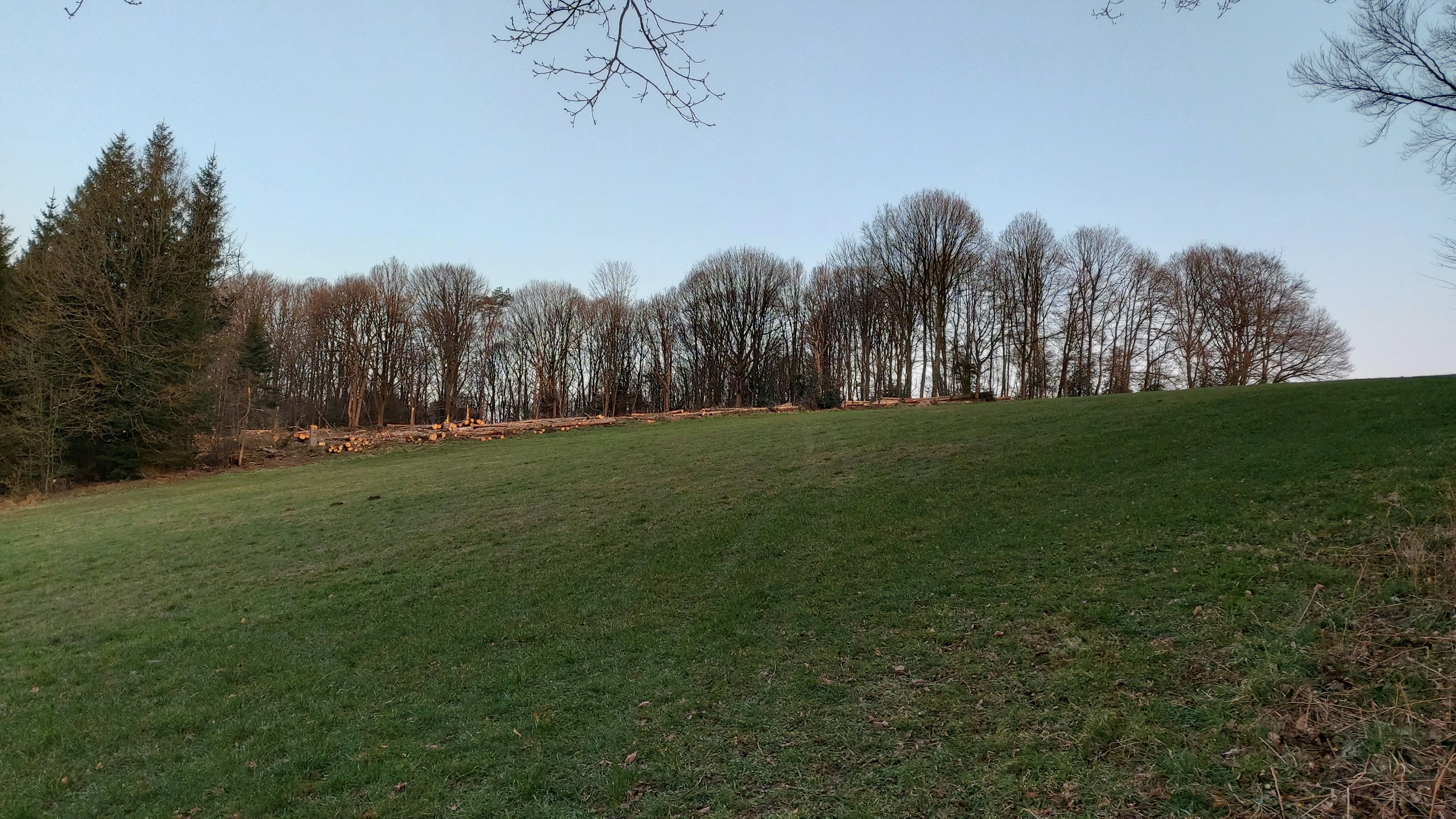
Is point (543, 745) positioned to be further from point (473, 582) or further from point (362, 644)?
point (473, 582)

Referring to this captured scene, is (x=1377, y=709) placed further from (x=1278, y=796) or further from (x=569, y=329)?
(x=569, y=329)

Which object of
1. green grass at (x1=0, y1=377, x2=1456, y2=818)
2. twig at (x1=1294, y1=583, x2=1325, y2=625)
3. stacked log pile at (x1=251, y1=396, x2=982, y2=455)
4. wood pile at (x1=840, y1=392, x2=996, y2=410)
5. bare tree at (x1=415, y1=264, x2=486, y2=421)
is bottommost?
green grass at (x1=0, y1=377, x2=1456, y2=818)

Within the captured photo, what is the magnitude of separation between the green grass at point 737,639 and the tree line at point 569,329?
1238 cm

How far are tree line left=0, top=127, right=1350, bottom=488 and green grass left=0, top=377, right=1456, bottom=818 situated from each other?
487 inches

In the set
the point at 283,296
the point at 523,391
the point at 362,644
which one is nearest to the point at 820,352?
the point at 523,391

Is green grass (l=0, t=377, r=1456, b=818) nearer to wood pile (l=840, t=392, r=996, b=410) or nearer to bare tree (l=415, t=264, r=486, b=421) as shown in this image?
wood pile (l=840, t=392, r=996, b=410)

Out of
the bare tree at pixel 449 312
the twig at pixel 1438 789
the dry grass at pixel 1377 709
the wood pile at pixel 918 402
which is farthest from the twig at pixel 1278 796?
the bare tree at pixel 449 312

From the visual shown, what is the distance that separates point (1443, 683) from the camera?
10.7ft

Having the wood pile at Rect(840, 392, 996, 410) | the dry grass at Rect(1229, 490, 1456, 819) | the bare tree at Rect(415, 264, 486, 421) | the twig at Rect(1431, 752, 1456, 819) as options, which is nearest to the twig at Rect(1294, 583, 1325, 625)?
the dry grass at Rect(1229, 490, 1456, 819)

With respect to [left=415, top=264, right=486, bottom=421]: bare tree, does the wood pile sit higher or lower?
lower

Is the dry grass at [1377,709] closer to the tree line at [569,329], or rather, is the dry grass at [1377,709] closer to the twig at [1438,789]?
the twig at [1438,789]

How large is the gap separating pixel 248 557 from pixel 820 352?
3952 cm

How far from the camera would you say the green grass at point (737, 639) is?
3.64m

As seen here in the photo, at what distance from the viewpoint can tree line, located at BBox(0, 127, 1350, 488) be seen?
21.3m
